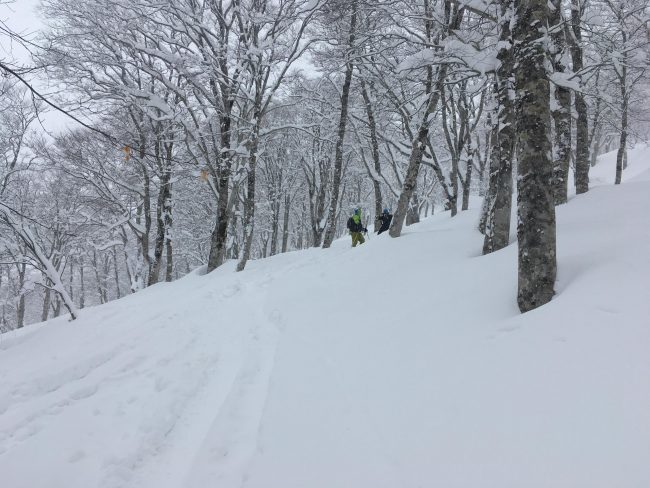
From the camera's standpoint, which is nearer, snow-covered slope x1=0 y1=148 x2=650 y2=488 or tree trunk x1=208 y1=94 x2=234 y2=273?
snow-covered slope x1=0 y1=148 x2=650 y2=488

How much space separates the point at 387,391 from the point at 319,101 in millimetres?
12596

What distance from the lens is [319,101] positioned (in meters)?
13.8

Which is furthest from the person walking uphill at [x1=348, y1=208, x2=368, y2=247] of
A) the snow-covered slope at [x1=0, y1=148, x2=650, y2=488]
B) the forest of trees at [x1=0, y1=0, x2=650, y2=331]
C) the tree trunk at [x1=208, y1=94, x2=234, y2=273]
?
the snow-covered slope at [x1=0, y1=148, x2=650, y2=488]

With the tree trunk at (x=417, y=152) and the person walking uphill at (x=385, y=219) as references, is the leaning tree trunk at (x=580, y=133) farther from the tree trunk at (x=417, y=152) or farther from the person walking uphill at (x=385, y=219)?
the person walking uphill at (x=385, y=219)

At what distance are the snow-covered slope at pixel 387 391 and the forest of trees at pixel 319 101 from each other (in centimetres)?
87

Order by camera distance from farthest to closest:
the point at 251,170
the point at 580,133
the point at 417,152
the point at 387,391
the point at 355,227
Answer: the point at 355,227
the point at 251,170
the point at 417,152
the point at 580,133
the point at 387,391

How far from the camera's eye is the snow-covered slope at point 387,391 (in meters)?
2.24

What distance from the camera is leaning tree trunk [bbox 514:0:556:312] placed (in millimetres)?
3703

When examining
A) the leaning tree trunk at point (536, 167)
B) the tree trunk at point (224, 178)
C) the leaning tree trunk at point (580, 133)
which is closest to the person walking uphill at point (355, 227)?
the tree trunk at point (224, 178)

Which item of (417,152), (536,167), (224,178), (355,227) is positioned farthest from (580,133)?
(224,178)

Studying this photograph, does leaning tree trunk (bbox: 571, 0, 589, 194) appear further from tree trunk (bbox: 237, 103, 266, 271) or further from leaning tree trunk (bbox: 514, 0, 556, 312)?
tree trunk (bbox: 237, 103, 266, 271)

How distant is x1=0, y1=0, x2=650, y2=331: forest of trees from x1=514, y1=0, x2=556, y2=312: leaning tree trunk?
0.5 inches

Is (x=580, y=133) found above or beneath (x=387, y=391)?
above

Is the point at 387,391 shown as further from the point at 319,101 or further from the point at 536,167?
the point at 319,101
